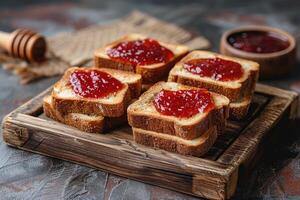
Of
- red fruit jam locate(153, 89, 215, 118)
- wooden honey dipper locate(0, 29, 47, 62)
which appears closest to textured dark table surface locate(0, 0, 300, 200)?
wooden honey dipper locate(0, 29, 47, 62)

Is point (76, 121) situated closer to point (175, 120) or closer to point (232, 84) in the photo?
point (175, 120)

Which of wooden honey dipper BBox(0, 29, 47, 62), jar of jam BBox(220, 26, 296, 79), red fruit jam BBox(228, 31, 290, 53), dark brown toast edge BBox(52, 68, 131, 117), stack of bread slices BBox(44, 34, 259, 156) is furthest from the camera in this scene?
wooden honey dipper BBox(0, 29, 47, 62)

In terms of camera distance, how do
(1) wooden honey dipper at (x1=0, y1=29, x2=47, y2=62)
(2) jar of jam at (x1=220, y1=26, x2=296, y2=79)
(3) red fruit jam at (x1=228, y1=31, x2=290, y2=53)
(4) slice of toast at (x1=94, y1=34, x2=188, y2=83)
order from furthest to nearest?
1. (1) wooden honey dipper at (x1=0, y1=29, x2=47, y2=62)
2. (3) red fruit jam at (x1=228, y1=31, x2=290, y2=53)
3. (2) jar of jam at (x1=220, y1=26, x2=296, y2=79)
4. (4) slice of toast at (x1=94, y1=34, x2=188, y2=83)

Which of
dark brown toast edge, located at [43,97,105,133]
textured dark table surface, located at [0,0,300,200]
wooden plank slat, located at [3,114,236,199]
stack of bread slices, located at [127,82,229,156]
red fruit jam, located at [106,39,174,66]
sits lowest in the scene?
textured dark table surface, located at [0,0,300,200]

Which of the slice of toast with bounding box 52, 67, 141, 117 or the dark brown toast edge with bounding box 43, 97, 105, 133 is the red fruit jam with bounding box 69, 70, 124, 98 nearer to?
the slice of toast with bounding box 52, 67, 141, 117

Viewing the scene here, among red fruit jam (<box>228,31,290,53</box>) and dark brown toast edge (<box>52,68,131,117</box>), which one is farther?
red fruit jam (<box>228,31,290,53</box>)

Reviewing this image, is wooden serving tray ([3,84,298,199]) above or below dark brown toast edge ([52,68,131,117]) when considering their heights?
below
